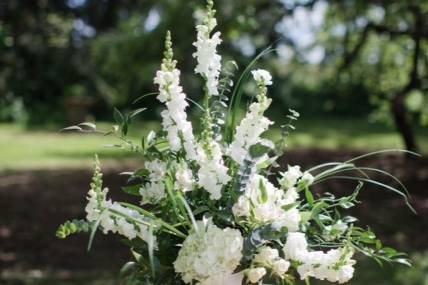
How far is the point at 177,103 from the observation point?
1799mm

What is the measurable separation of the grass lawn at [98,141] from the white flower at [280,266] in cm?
1150

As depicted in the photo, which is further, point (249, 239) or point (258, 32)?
point (258, 32)

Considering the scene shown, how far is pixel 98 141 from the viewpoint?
19.8 m

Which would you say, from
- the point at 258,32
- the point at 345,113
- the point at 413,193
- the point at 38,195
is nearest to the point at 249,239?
the point at 258,32

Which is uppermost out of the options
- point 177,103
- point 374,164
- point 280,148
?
point 374,164

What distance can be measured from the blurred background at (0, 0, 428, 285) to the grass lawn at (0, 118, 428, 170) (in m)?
0.07

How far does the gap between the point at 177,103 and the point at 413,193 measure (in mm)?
8976

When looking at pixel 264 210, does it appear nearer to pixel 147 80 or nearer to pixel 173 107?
pixel 173 107

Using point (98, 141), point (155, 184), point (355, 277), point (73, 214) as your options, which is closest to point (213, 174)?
point (155, 184)

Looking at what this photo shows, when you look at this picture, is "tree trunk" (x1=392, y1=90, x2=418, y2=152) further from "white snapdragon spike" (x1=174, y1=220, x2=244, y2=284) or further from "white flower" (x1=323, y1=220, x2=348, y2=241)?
"white snapdragon spike" (x1=174, y1=220, x2=244, y2=284)

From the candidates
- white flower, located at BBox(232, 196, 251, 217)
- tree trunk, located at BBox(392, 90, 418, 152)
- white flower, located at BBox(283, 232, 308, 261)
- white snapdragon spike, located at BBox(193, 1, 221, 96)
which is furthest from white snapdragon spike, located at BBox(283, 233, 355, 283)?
tree trunk, located at BBox(392, 90, 418, 152)

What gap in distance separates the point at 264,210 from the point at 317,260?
0.20 meters

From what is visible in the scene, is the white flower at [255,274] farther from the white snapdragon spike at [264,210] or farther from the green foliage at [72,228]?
the green foliage at [72,228]

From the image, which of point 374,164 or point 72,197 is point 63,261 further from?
point 374,164
